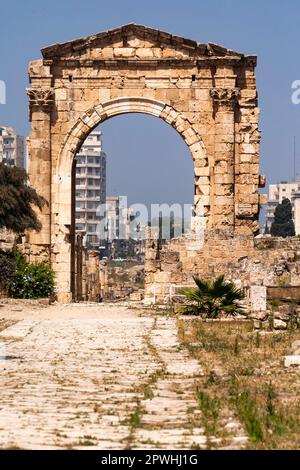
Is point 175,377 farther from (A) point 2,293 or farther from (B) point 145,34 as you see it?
(B) point 145,34

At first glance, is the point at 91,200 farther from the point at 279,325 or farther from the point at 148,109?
the point at 279,325

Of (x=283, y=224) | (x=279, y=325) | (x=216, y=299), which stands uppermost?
(x=283, y=224)

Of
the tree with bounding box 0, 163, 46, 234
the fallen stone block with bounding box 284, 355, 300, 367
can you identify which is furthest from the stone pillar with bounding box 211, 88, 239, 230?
the fallen stone block with bounding box 284, 355, 300, 367

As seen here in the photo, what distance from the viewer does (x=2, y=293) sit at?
96.9 ft

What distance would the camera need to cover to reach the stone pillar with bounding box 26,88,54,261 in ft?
104

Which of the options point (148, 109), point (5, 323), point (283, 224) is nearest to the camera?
point (5, 323)

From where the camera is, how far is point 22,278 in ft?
96.2

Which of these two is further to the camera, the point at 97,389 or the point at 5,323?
the point at 5,323

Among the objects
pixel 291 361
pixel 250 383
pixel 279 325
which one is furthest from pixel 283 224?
pixel 250 383

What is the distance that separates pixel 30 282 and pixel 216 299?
8.34 meters

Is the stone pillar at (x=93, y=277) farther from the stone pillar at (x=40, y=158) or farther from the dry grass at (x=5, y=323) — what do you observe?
the dry grass at (x=5, y=323)

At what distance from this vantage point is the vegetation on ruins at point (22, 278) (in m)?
29.2

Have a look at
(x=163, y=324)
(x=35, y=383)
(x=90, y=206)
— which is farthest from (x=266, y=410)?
(x=90, y=206)

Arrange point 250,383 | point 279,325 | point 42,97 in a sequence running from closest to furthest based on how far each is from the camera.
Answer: point 250,383
point 279,325
point 42,97
